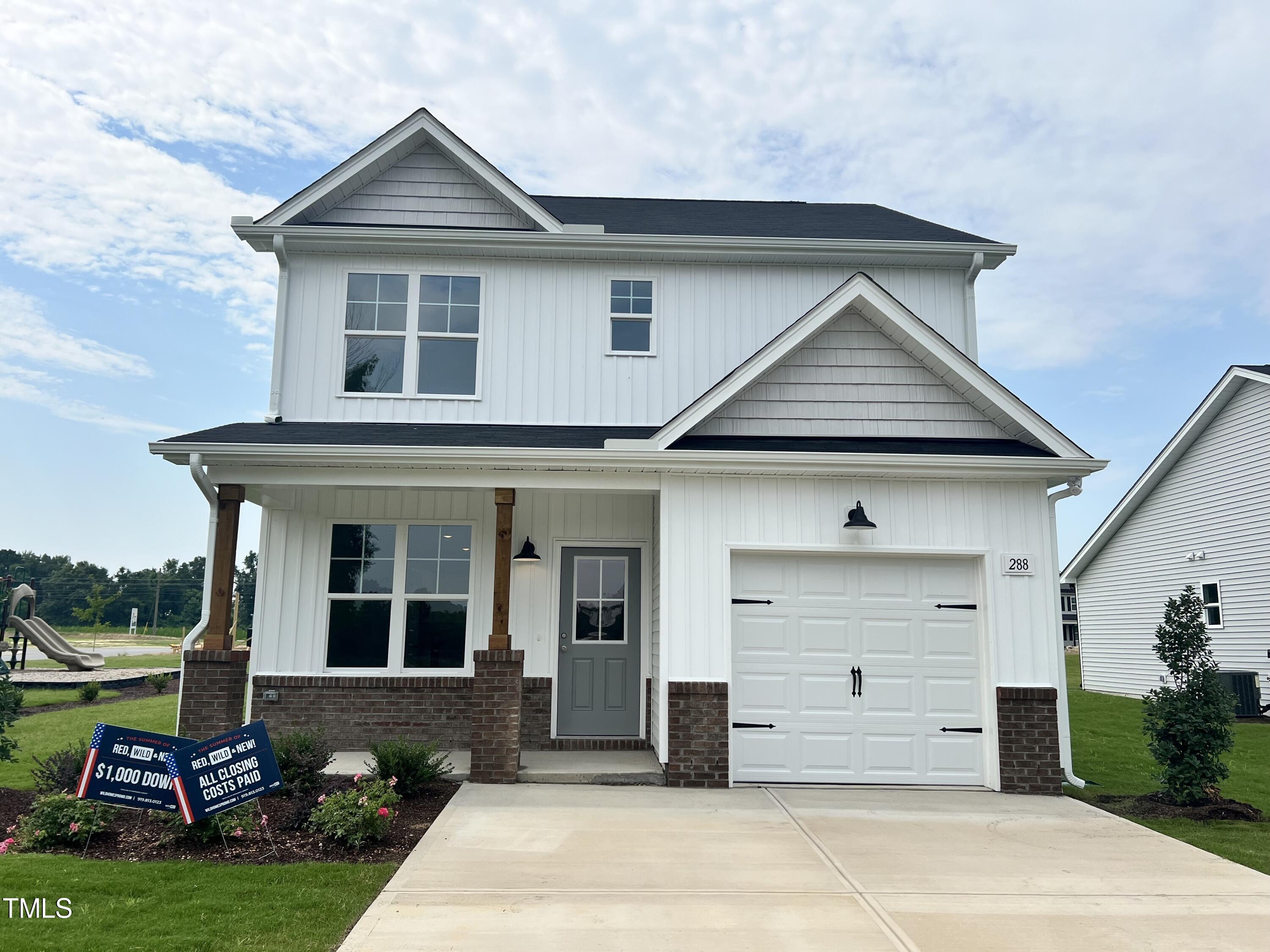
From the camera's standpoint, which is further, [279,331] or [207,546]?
[279,331]

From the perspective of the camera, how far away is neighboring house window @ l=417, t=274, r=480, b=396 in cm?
1070

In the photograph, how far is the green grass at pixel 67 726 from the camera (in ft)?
29.3

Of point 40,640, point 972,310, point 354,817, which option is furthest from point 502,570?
point 40,640

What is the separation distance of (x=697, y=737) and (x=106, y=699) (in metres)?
14.0

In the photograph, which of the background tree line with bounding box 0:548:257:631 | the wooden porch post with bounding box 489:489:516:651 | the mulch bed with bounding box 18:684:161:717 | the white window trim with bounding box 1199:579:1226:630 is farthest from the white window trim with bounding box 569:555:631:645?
the background tree line with bounding box 0:548:257:631

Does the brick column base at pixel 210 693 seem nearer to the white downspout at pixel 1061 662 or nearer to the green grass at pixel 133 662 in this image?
the white downspout at pixel 1061 662

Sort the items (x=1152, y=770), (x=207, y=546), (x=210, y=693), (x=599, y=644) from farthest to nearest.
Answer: (x=599, y=644), (x=1152, y=770), (x=207, y=546), (x=210, y=693)

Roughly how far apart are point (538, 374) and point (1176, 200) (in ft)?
56.6

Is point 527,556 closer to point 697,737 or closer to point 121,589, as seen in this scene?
point 697,737

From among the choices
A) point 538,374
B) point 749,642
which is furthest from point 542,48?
point 749,642

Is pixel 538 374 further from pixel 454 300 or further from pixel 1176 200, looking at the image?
pixel 1176 200

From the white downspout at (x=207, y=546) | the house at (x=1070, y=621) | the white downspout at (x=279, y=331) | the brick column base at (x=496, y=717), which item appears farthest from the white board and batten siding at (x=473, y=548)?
the house at (x=1070, y=621)

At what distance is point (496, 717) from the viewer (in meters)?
8.36

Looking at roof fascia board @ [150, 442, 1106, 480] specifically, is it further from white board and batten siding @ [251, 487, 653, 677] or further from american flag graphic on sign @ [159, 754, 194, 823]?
american flag graphic on sign @ [159, 754, 194, 823]
